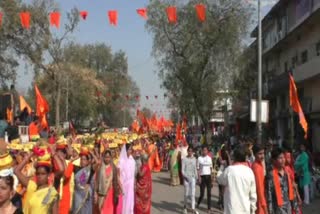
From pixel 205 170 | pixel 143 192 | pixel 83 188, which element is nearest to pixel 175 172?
pixel 205 170

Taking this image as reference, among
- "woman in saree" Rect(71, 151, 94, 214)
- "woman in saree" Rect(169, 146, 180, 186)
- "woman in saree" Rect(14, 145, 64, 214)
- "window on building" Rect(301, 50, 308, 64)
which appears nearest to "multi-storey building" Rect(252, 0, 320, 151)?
"window on building" Rect(301, 50, 308, 64)

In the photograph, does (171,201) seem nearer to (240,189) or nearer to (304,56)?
(240,189)

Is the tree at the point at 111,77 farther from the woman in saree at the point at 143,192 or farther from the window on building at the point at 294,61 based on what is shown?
the woman in saree at the point at 143,192

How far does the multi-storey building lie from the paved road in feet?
33.3

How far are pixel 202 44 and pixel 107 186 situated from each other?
25.6m

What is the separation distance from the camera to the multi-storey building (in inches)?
1158

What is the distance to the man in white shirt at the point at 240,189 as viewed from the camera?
7539 millimetres

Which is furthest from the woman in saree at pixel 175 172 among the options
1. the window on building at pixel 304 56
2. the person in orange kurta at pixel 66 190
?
the person in orange kurta at pixel 66 190

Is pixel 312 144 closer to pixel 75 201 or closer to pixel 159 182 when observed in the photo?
pixel 159 182

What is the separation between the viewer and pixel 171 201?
17094 mm

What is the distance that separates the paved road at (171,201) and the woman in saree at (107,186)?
411 cm

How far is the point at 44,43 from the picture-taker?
40.2 m

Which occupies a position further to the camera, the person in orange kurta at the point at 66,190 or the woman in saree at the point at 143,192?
the woman in saree at the point at 143,192

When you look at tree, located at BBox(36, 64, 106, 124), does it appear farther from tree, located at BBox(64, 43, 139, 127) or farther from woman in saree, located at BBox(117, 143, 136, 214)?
woman in saree, located at BBox(117, 143, 136, 214)
